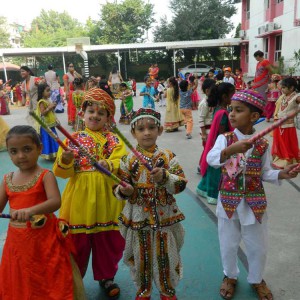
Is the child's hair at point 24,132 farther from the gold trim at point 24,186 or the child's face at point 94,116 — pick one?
the child's face at point 94,116

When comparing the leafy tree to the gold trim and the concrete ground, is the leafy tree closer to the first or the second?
the concrete ground

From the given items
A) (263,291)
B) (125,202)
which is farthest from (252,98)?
(263,291)

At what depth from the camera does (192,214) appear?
12.5ft

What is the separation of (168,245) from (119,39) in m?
37.4

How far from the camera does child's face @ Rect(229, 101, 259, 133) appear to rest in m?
2.11

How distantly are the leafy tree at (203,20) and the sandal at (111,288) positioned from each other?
94.5 ft

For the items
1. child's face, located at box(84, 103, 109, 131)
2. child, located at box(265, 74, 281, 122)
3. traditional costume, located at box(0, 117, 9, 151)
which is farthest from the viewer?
child, located at box(265, 74, 281, 122)

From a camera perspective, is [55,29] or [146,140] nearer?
[146,140]

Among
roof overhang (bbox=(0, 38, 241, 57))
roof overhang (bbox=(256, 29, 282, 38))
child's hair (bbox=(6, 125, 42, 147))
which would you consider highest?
roof overhang (bbox=(0, 38, 241, 57))

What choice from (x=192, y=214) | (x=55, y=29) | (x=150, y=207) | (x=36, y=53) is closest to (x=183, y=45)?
(x=36, y=53)

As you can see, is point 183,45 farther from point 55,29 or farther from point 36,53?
point 55,29

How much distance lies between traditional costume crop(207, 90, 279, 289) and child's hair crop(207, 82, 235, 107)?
5.13 feet

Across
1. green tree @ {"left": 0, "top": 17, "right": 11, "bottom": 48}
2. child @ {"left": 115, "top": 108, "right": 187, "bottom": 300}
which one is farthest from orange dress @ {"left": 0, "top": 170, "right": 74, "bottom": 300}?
green tree @ {"left": 0, "top": 17, "right": 11, "bottom": 48}

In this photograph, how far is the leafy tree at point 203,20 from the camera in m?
30.2
